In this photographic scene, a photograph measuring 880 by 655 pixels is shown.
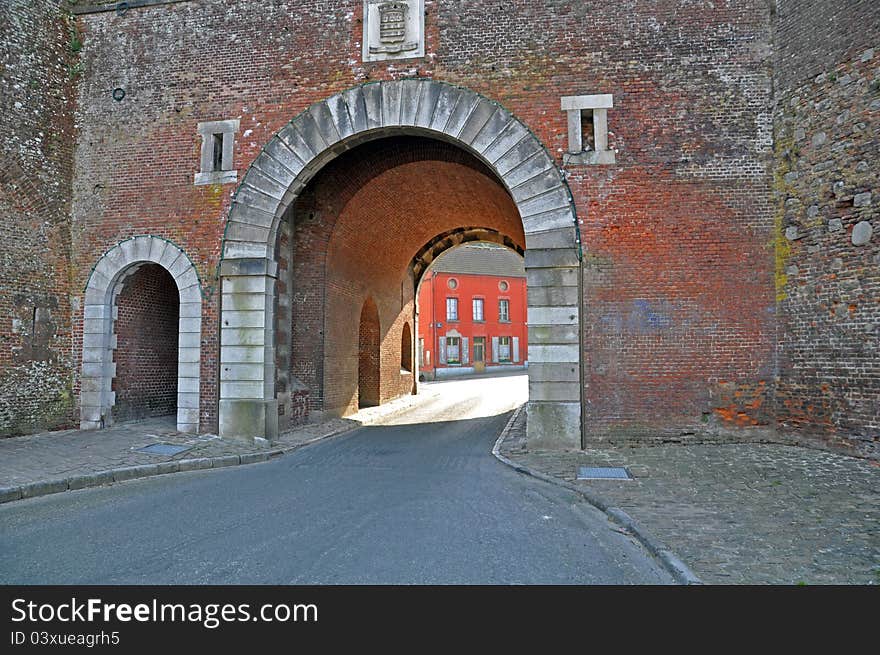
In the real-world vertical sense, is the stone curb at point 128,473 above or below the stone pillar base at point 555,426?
below

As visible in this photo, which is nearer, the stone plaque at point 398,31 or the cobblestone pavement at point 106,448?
the cobblestone pavement at point 106,448

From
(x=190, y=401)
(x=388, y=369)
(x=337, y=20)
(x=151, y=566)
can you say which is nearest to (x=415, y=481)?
(x=151, y=566)

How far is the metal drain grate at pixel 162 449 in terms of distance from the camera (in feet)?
33.6

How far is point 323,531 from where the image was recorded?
598 cm

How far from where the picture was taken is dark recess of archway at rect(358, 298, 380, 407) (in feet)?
62.5

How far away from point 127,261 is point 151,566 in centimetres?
910

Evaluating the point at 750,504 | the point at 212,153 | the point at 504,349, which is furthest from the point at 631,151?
the point at 504,349

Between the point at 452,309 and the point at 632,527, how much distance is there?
3950 centimetres

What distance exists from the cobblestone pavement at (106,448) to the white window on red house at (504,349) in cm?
3501

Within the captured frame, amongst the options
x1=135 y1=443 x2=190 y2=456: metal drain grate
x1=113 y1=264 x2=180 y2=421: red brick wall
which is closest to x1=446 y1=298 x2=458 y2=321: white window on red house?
x1=113 y1=264 x2=180 y2=421: red brick wall

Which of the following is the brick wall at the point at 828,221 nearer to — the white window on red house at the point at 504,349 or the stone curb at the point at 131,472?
the stone curb at the point at 131,472

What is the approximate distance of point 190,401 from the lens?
39.5ft

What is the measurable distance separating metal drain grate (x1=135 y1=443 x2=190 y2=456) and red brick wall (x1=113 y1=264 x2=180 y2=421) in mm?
2634

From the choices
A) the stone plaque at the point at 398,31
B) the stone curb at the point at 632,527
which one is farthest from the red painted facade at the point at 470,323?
the stone curb at the point at 632,527
